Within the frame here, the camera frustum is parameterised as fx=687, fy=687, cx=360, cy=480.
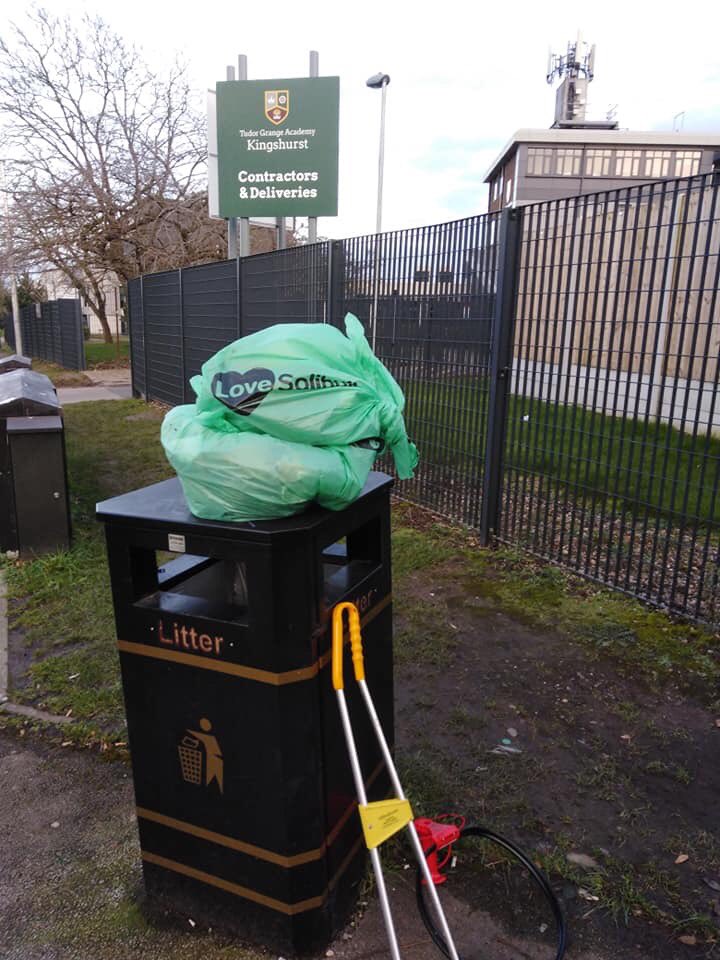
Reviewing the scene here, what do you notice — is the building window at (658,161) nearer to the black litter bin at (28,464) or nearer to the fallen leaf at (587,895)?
the black litter bin at (28,464)

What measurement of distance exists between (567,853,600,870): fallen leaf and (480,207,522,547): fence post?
3.06m

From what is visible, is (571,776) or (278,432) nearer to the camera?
(278,432)

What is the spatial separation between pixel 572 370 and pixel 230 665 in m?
3.42

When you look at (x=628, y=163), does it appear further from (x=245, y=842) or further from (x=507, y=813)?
(x=245, y=842)

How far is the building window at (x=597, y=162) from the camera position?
2752 inches

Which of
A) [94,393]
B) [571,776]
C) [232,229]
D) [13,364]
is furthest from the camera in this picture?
[94,393]

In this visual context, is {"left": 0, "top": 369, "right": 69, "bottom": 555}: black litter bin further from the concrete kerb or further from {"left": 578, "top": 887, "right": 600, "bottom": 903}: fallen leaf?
{"left": 578, "top": 887, "right": 600, "bottom": 903}: fallen leaf

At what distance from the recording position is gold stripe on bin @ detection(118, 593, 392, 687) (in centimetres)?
176

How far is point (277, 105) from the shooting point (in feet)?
34.6

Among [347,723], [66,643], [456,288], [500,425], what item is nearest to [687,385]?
[500,425]

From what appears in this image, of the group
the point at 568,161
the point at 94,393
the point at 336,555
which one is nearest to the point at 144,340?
the point at 94,393

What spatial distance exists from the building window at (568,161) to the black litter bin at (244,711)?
7618cm

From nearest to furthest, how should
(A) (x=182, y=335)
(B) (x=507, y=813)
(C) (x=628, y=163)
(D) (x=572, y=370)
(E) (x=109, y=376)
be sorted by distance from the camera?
(B) (x=507, y=813), (D) (x=572, y=370), (A) (x=182, y=335), (E) (x=109, y=376), (C) (x=628, y=163)

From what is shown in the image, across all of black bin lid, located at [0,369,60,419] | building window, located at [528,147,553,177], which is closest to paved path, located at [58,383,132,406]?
black bin lid, located at [0,369,60,419]
